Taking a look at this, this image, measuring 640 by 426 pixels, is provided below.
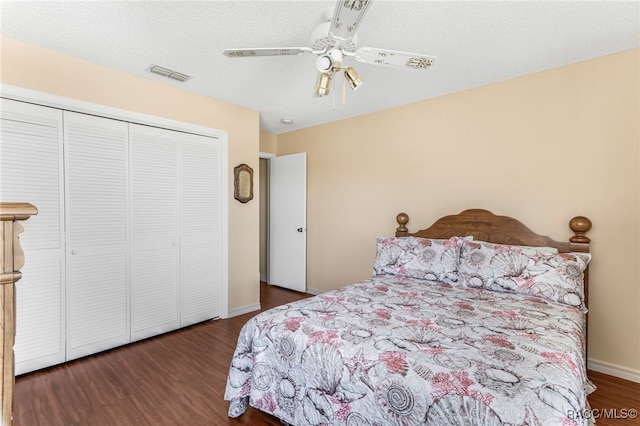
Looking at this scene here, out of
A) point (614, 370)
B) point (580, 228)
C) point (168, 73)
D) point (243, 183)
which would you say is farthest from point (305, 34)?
point (614, 370)

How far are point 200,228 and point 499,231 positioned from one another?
291 centimetres

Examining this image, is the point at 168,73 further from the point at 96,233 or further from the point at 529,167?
the point at 529,167

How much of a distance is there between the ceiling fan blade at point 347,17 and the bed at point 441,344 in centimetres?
152

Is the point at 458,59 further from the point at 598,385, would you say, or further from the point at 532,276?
the point at 598,385

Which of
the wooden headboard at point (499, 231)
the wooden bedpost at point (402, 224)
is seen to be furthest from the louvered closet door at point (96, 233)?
the wooden headboard at point (499, 231)

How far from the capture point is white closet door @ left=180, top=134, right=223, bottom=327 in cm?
322

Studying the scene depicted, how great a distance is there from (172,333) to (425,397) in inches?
107

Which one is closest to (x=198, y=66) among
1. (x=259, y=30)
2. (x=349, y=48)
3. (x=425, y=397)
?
(x=259, y=30)

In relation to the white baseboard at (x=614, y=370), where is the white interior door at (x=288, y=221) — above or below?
above

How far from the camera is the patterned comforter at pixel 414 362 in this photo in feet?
3.75

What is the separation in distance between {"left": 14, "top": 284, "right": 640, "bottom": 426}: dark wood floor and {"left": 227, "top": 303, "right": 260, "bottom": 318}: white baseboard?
2.36 feet

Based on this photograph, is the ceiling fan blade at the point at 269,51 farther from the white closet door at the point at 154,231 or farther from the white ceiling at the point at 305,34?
the white closet door at the point at 154,231

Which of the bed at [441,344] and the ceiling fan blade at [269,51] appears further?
the ceiling fan blade at [269,51]

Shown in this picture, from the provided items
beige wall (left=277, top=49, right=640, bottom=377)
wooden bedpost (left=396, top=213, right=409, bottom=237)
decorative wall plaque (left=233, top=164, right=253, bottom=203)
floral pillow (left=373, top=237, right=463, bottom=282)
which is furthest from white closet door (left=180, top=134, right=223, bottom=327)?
wooden bedpost (left=396, top=213, right=409, bottom=237)
